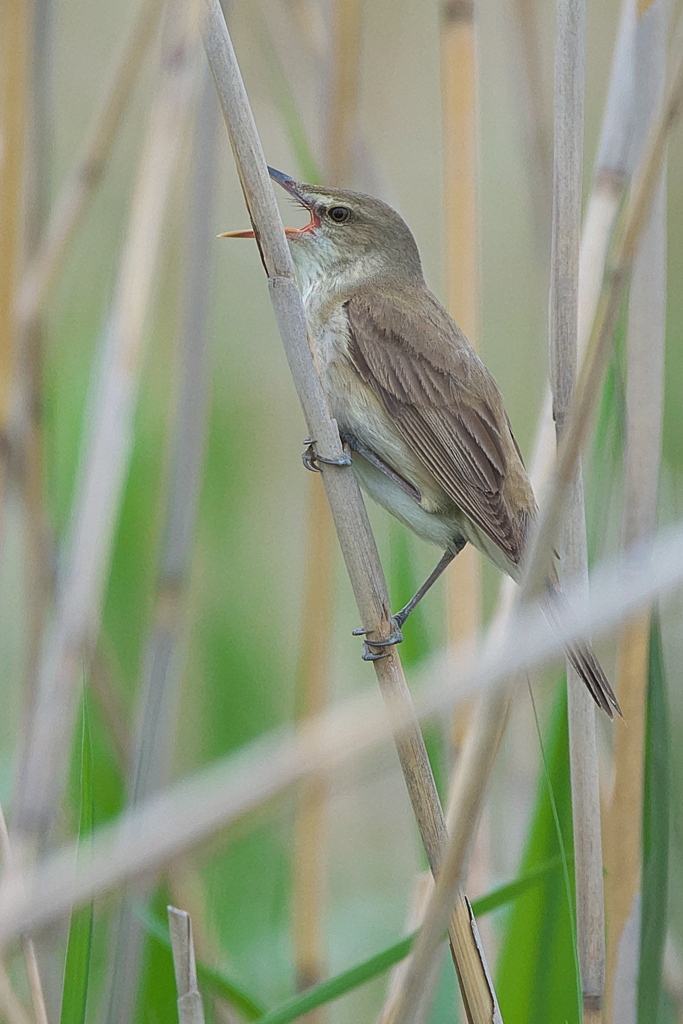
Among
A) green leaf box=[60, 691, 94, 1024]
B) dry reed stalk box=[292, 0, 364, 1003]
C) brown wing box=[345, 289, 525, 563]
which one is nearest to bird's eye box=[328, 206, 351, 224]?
dry reed stalk box=[292, 0, 364, 1003]

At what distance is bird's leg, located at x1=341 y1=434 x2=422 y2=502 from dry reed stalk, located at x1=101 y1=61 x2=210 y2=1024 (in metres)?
0.29

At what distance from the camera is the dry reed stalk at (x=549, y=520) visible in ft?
3.26

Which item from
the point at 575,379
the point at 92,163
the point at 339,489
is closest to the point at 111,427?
the point at 339,489

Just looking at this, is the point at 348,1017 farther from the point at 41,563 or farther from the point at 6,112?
the point at 6,112

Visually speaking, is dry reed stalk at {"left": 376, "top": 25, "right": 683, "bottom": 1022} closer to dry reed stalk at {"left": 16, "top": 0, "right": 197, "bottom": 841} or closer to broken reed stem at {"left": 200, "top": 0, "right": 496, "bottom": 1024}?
broken reed stem at {"left": 200, "top": 0, "right": 496, "bottom": 1024}

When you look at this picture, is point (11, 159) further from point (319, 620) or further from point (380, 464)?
point (319, 620)

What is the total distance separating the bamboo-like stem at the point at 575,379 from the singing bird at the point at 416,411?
0.27 meters

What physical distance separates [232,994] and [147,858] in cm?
72

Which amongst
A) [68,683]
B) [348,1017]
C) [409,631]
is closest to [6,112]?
[68,683]

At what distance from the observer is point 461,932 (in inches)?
52.2

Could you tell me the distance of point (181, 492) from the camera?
1938 mm

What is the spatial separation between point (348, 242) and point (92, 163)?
0.58m

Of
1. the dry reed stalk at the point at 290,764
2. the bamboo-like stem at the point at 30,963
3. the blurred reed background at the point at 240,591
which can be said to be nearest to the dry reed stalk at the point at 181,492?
the blurred reed background at the point at 240,591

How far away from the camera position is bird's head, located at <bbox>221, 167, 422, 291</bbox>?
2164mm
